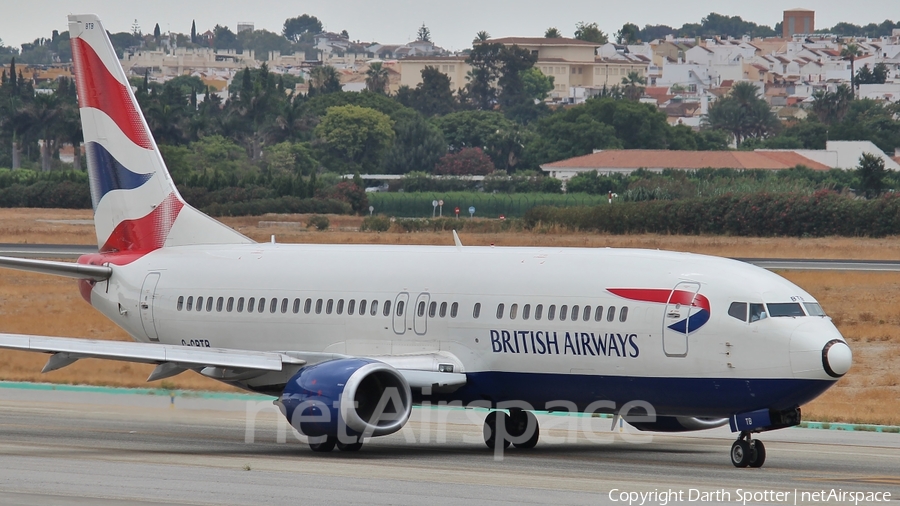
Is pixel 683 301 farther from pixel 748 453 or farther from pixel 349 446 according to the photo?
pixel 349 446

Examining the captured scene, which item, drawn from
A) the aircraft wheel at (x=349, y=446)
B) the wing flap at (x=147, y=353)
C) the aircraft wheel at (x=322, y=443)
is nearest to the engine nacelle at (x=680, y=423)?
the aircraft wheel at (x=349, y=446)

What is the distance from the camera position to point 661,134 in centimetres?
15800

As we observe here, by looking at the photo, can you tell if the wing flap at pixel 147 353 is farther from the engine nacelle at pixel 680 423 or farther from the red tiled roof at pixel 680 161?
the red tiled roof at pixel 680 161

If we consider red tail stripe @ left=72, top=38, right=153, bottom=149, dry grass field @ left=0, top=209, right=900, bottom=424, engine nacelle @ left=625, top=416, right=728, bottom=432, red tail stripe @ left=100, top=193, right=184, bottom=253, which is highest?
red tail stripe @ left=72, top=38, right=153, bottom=149

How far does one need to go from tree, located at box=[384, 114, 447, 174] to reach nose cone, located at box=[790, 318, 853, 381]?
429ft

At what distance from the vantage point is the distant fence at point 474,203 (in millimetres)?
105562

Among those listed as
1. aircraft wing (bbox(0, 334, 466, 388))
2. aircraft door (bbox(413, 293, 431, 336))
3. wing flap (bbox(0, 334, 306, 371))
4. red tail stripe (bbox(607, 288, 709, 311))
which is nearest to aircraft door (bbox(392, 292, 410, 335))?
aircraft door (bbox(413, 293, 431, 336))

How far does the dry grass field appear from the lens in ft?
116

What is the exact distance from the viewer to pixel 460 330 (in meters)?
25.0

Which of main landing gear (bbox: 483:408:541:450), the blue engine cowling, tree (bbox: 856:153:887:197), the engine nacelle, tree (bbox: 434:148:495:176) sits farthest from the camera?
tree (bbox: 434:148:495:176)

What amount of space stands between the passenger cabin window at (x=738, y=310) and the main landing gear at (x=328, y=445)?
261 inches

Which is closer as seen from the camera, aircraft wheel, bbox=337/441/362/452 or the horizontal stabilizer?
aircraft wheel, bbox=337/441/362/452

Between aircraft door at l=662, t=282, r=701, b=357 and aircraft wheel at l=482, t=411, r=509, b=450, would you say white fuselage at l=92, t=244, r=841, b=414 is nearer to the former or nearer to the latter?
aircraft door at l=662, t=282, r=701, b=357

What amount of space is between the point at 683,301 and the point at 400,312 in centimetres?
564
